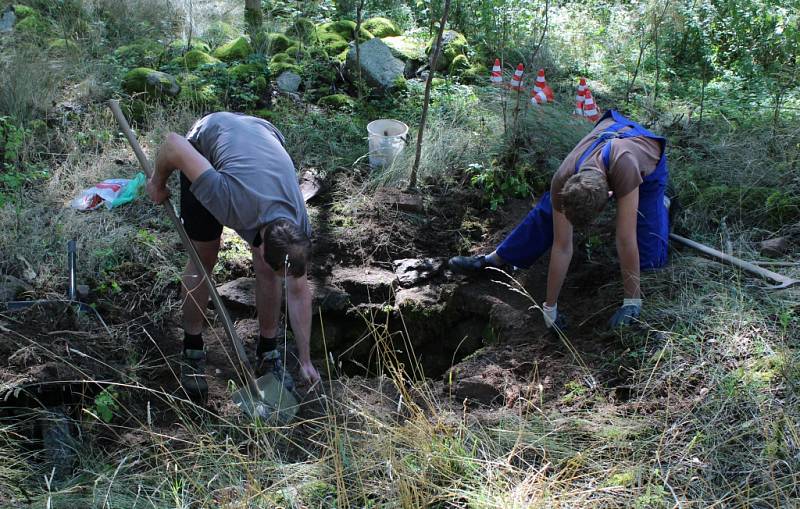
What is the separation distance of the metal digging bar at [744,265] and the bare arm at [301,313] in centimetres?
240

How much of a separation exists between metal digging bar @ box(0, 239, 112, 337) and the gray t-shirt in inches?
44.5

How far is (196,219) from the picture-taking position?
364 cm

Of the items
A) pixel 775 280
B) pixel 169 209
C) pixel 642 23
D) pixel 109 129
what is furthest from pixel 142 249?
pixel 642 23

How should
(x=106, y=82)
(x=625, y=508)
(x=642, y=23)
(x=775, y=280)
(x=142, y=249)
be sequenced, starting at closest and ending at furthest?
1. (x=625, y=508)
2. (x=775, y=280)
3. (x=142, y=249)
4. (x=106, y=82)
5. (x=642, y=23)

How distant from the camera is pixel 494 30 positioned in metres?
7.80

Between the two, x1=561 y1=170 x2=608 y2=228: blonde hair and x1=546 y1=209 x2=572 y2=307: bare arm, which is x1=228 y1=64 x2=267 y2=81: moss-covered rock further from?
x1=561 y1=170 x2=608 y2=228: blonde hair

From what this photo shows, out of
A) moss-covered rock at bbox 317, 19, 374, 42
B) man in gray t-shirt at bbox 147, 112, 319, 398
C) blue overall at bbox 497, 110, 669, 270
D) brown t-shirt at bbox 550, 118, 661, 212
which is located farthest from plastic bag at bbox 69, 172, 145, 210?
moss-covered rock at bbox 317, 19, 374, 42

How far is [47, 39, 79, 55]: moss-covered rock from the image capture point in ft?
22.7

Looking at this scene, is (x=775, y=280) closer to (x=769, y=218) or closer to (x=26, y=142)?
(x=769, y=218)

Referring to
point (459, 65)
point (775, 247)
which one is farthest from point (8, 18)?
point (775, 247)

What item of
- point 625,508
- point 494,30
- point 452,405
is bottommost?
point 452,405

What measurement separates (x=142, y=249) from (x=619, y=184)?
2923mm

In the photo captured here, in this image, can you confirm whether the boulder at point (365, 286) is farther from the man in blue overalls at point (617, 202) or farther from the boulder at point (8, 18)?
the boulder at point (8, 18)

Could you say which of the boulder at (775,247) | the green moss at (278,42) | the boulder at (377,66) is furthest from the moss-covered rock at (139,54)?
the boulder at (775,247)
